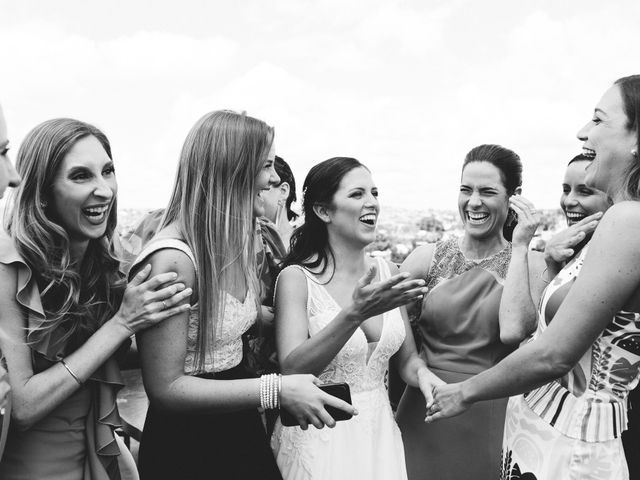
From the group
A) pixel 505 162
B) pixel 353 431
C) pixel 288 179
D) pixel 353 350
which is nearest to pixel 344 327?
pixel 353 350

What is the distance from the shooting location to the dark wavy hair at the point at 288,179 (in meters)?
5.69

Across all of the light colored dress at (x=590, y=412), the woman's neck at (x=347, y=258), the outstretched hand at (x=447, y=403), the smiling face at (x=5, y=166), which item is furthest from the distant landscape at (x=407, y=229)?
the smiling face at (x=5, y=166)

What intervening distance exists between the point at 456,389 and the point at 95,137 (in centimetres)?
195

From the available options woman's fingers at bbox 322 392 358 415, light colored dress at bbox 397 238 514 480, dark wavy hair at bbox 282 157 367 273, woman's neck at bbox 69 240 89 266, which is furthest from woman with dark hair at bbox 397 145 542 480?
woman's neck at bbox 69 240 89 266

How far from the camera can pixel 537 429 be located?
2352 millimetres

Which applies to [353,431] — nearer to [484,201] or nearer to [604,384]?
[604,384]

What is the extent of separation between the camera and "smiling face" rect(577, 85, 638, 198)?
7.18 ft

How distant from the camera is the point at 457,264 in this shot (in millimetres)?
3660

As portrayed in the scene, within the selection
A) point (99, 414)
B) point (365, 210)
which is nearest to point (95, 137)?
point (99, 414)

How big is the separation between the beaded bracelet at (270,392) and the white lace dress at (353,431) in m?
0.63

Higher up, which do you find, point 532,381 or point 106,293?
point 106,293

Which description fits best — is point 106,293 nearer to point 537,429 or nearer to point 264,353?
point 264,353

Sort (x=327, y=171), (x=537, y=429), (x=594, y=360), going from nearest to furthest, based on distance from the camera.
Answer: (x=594, y=360)
(x=537, y=429)
(x=327, y=171)

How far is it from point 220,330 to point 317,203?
1.27 meters
